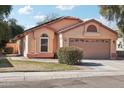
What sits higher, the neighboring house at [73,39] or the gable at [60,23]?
the gable at [60,23]

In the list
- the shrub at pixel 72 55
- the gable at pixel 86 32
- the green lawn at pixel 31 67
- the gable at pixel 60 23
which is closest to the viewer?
the green lawn at pixel 31 67

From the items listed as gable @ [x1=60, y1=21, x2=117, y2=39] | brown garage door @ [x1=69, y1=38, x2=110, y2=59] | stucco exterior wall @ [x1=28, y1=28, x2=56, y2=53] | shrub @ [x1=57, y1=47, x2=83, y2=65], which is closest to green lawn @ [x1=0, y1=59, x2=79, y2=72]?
shrub @ [x1=57, y1=47, x2=83, y2=65]

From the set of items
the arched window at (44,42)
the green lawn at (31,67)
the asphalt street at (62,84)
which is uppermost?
the arched window at (44,42)

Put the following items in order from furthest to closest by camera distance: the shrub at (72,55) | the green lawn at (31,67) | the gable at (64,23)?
1. the gable at (64,23)
2. the shrub at (72,55)
3. the green lawn at (31,67)

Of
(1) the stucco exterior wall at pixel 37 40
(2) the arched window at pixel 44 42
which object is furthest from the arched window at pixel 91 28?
(2) the arched window at pixel 44 42

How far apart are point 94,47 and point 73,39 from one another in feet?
8.96

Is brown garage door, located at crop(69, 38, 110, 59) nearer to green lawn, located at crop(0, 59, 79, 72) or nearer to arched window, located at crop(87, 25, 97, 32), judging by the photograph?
arched window, located at crop(87, 25, 97, 32)

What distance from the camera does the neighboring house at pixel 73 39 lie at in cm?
3136

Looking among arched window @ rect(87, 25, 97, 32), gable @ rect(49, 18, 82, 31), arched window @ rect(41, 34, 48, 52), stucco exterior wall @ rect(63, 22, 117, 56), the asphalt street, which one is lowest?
the asphalt street

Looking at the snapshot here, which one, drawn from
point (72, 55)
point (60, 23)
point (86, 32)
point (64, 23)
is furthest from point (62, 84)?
point (64, 23)

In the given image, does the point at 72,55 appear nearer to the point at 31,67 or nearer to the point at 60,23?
the point at 31,67

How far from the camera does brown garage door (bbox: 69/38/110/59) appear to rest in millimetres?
32406

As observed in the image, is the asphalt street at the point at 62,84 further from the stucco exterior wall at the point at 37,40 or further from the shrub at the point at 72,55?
the stucco exterior wall at the point at 37,40
